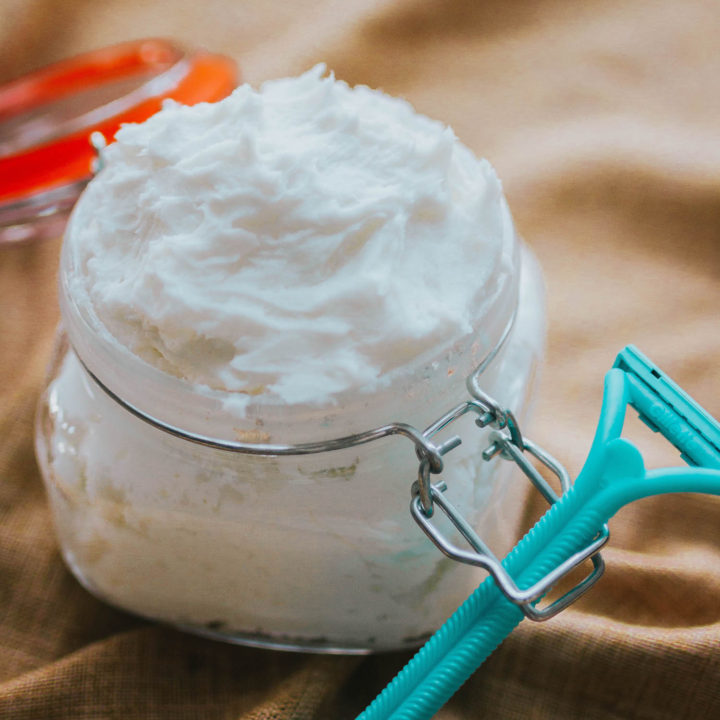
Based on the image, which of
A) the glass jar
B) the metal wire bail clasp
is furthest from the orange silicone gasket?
the metal wire bail clasp

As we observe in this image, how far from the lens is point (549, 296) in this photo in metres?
1.05

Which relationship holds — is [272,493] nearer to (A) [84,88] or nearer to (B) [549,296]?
(B) [549,296]

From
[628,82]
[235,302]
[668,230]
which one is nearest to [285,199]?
[235,302]

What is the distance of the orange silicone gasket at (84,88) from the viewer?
1083 mm

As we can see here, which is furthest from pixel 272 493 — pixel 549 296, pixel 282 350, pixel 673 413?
pixel 549 296

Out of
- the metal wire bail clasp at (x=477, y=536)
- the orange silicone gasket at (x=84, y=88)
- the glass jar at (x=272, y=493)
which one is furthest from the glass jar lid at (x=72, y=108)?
the metal wire bail clasp at (x=477, y=536)

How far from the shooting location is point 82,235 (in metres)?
0.65

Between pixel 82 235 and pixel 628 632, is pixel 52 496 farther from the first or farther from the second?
pixel 628 632

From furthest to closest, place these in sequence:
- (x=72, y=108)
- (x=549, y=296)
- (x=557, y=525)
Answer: (x=72, y=108)
(x=549, y=296)
(x=557, y=525)

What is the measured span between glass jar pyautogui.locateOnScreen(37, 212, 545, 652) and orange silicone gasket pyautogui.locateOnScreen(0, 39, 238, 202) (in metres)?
0.42

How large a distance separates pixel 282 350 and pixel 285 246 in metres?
0.07

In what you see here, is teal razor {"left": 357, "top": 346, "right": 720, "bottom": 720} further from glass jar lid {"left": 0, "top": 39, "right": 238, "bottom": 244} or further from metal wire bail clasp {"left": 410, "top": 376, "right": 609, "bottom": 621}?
glass jar lid {"left": 0, "top": 39, "right": 238, "bottom": 244}

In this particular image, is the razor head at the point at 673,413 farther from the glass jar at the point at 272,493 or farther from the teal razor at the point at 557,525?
the glass jar at the point at 272,493

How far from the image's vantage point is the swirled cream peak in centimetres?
56
